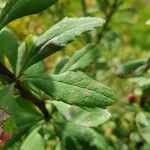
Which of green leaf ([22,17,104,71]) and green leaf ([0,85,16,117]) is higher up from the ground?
green leaf ([22,17,104,71])

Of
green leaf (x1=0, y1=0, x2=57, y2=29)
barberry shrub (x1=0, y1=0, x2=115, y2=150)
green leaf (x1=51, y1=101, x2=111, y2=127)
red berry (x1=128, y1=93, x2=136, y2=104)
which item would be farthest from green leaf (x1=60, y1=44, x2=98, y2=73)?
red berry (x1=128, y1=93, x2=136, y2=104)

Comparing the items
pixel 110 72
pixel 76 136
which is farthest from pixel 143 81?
pixel 110 72

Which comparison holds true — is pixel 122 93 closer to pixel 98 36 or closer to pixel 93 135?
pixel 98 36

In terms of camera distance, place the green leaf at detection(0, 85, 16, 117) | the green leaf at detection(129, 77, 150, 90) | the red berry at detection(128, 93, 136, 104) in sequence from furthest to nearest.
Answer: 1. the red berry at detection(128, 93, 136, 104)
2. the green leaf at detection(129, 77, 150, 90)
3. the green leaf at detection(0, 85, 16, 117)

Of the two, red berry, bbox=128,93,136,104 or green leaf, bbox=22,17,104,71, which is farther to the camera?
red berry, bbox=128,93,136,104

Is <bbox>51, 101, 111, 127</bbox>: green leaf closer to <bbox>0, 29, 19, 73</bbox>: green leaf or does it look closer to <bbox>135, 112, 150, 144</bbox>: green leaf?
<bbox>0, 29, 19, 73</bbox>: green leaf

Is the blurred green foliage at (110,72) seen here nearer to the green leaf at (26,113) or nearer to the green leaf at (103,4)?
the green leaf at (103,4)

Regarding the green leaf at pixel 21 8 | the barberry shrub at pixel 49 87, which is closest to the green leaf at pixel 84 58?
the barberry shrub at pixel 49 87
